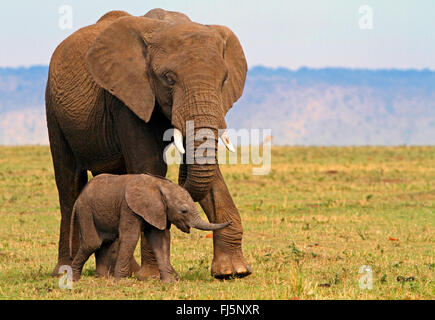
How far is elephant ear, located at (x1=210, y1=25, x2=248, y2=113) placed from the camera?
37.2 feet

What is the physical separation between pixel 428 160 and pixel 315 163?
18.6ft

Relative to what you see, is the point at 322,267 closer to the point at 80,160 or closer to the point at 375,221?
the point at 80,160

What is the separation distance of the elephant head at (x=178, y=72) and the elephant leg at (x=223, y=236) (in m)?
0.48

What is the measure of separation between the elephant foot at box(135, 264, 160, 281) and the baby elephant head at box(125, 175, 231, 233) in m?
1.00

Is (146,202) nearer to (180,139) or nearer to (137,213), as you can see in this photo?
(137,213)

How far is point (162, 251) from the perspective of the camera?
10367 millimetres

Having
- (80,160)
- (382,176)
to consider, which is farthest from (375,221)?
(382,176)

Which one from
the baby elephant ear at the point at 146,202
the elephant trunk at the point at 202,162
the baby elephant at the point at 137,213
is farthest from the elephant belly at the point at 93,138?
the elephant trunk at the point at 202,162

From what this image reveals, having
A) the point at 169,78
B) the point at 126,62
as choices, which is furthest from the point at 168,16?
the point at 169,78

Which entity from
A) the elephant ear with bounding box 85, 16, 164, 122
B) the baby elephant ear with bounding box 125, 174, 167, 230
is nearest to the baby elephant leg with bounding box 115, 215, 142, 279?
the baby elephant ear with bounding box 125, 174, 167, 230

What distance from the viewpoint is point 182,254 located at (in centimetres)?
1441

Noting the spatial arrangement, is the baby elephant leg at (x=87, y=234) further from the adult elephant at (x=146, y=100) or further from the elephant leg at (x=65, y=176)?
the elephant leg at (x=65, y=176)

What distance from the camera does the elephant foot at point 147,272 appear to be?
36.4 ft

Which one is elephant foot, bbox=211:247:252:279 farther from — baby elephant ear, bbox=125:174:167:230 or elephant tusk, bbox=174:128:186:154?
elephant tusk, bbox=174:128:186:154
